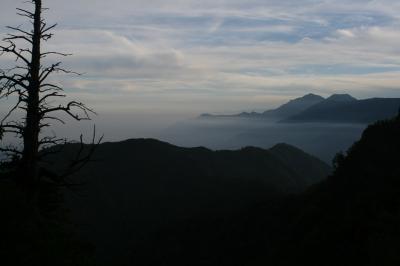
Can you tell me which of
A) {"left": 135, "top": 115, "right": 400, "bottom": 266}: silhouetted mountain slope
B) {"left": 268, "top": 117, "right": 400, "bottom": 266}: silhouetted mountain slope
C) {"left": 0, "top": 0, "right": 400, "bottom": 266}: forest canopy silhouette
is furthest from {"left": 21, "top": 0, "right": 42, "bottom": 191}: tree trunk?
{"left": 268, "top": 117, "right": 400, "bottom": 266}: silhouetted mountain slope

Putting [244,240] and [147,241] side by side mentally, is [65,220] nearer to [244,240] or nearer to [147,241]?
[244,240]

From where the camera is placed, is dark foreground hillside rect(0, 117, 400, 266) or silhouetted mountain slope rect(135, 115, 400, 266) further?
silhouetted mountain slope rect(135, 115, 400, 266)

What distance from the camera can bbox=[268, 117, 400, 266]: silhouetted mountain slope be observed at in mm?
55062

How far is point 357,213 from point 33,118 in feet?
215

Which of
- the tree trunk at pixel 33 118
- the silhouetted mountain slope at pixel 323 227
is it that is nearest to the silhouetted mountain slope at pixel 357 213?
the silhouetted mountain slope at pixel 323 227

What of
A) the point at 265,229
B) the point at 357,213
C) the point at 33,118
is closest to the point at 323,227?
the point at 357,213

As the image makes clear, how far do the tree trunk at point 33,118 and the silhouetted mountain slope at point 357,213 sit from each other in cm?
3137

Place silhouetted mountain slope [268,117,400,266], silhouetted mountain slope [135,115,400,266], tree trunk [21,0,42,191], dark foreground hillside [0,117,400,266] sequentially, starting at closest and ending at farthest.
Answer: dark foreground hillside [0,117,400,266] → tree trunk [21,0,42,191] → silhouetted mountain slope [268,117,400,266] → silhouetted mountain slope [135,115,400,266]

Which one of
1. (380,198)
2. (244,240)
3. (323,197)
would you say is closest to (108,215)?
(244,240)

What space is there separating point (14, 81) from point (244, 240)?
112 meters

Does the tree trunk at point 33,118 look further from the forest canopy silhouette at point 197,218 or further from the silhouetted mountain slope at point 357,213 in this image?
the silhouetted mountain slope at point 357,213

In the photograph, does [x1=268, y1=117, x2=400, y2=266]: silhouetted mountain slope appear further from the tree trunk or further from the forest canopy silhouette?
the tree trunk

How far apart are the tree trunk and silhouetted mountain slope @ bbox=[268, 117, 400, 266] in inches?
1235

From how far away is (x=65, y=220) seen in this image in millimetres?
16438
